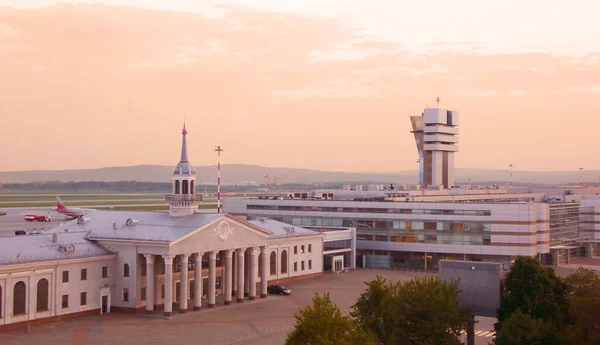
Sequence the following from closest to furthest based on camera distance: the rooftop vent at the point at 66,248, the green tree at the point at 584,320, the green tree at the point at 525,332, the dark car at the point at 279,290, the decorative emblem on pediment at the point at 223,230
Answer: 1. the green tree at the point at 584,320
2. the green tree at the point at 525,332
3. the rooftop vent at the point at 66,248
4. the decorative emblem on pediment at the point at 223,230
5. the dark car at the point at 279,290

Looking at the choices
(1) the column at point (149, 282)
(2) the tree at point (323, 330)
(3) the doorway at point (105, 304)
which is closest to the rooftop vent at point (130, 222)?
(1) the column at point (149, 282)

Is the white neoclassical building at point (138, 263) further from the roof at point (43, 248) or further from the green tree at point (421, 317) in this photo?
the green tree at point (421, 317)

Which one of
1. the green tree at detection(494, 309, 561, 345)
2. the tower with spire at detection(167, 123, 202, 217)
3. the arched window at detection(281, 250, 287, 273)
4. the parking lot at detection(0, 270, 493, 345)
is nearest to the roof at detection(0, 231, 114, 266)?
the parking lot at detection(0, 270, 493, 345)

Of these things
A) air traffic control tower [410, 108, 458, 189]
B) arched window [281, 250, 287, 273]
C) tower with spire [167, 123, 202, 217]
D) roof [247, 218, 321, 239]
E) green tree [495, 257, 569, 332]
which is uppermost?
air traffic control tower [410, 108, 458, 189]

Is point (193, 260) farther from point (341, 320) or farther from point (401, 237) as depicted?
point (401, 237)

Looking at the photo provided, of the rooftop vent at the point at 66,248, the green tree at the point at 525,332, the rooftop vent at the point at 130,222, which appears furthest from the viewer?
the rooftop vent at the point at 130,222

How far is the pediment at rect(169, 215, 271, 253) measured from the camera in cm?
6806

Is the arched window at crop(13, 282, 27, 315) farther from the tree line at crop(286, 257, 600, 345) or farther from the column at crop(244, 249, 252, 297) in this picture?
the column at crop(244, 249, 252, 297)

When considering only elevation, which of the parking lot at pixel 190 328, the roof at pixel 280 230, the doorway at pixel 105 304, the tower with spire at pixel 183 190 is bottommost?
the parking lot at pixel 190 328

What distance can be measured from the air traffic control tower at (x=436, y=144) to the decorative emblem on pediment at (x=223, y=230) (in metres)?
85.6

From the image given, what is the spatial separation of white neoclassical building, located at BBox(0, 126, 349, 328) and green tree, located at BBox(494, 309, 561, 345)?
29215 mm

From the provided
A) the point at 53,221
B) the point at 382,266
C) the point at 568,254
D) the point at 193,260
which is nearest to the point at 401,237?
the point at 382,266

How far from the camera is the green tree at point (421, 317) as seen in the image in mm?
49247

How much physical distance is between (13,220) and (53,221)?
8.00 m
